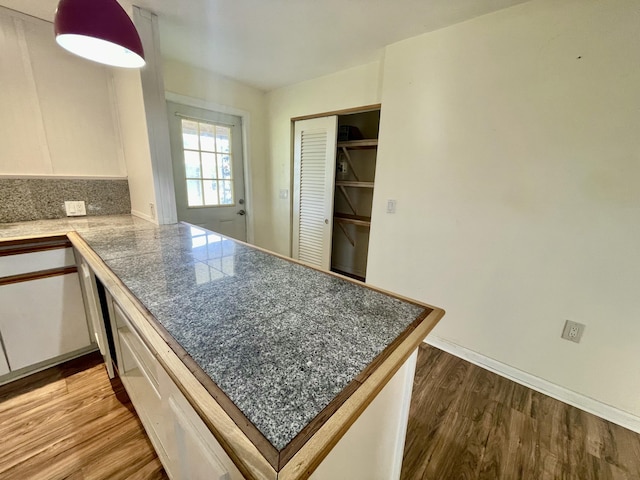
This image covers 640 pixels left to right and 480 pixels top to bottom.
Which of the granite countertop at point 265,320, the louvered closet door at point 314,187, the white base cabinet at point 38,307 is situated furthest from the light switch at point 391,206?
the white base cabinet at point 38,307

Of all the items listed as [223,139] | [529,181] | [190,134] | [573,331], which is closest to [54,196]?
[190,134]

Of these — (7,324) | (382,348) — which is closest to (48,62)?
(7,324)

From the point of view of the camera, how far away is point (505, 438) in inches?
50.6

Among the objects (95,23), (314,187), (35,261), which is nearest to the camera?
(95,23)

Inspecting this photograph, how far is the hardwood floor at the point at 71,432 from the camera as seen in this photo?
1.08 m

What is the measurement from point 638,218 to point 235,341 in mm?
1931

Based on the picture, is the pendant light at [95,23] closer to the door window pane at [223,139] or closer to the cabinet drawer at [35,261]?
the cabinet drawer at [35,261]

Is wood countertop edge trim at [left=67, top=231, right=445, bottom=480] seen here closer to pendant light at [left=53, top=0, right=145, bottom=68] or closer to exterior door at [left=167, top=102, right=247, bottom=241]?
pendant light at [left=53, top=0, right=145, bottom=68]

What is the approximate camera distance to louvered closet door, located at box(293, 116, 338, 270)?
8.88 feet

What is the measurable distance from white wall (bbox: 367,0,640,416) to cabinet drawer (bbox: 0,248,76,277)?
231 centimetres

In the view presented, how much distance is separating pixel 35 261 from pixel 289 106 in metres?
2.58

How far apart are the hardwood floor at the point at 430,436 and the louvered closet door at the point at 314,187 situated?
1.78 metres

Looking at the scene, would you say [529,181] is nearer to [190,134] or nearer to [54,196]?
[190,134]

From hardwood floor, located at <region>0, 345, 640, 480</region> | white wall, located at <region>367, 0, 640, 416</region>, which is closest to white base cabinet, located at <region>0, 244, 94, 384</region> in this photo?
hardwood floor, located at <region>0, 345, 640, 480</region>
